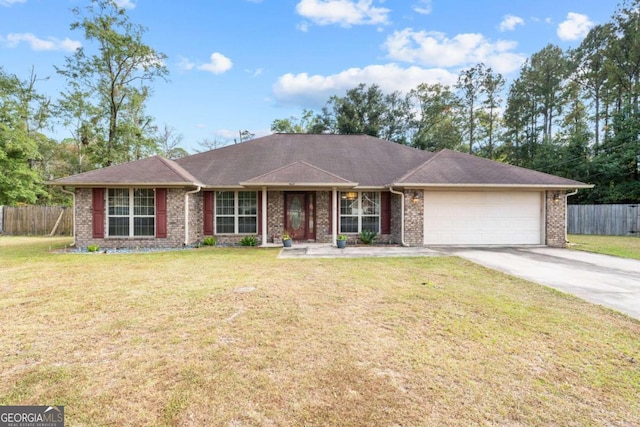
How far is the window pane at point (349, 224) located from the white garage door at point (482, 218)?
8.70 feet

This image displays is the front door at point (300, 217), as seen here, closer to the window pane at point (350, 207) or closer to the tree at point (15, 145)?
the window pane at point (350, 207)

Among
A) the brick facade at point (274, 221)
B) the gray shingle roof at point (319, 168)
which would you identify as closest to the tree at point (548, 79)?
the brick facade at point (274, 221)

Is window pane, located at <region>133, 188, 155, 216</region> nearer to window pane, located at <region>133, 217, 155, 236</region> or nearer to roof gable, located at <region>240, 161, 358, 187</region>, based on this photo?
window pane, located at <region>133, 217, 155, 236</region>

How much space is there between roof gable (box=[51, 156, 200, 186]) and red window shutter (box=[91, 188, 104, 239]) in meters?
0.54

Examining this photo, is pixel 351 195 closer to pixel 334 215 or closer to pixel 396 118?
pixel 334 215

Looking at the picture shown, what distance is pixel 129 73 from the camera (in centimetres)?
1912

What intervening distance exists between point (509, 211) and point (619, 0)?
21379 mm

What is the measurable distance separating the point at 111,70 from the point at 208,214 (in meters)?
14.3

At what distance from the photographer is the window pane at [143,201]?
10.8m

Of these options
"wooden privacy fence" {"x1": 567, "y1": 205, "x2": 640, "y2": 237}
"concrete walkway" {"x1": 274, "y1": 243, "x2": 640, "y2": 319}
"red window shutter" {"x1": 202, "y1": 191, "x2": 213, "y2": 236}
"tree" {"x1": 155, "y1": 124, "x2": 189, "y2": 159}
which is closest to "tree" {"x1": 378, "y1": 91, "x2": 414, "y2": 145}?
"wooden privacy fence" {"x1": 567, "y1": 205, "x2": 640, "y2": 237}

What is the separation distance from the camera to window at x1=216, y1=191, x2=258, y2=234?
11.8 meters

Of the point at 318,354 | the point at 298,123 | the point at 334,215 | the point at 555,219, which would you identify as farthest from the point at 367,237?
the point at 298,123

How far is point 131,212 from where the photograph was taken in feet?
35.5

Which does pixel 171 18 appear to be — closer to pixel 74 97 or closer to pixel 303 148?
pixel 303 148
